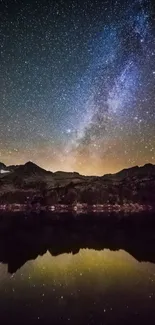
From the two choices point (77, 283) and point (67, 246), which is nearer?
point (77, 283)

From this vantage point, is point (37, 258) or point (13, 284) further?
point (37, 258)

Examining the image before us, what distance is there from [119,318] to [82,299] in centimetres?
484

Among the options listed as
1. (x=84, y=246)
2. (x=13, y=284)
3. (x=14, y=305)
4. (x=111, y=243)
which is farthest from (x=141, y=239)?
(x=14, y=305)

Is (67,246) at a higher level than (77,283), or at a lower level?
higher

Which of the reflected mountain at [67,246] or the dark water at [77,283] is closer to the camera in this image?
the dark water at [77,283]

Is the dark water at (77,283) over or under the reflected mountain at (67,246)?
under

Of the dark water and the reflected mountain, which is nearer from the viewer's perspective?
the dark water

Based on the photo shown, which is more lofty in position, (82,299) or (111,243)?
(111,243)

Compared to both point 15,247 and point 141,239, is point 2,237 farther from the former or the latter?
point 141,239

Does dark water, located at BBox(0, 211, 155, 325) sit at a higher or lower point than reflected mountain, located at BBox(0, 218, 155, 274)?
lower

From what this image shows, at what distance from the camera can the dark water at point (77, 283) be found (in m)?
22.8

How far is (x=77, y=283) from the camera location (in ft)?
103

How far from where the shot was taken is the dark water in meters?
22.8

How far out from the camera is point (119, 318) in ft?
72.2
